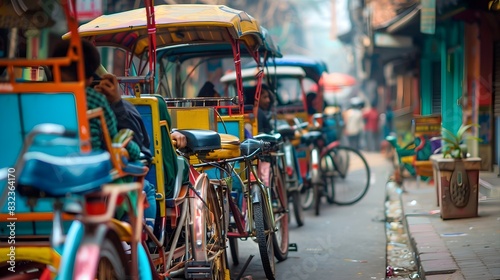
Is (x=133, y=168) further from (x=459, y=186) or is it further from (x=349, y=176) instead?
(x=349, y=176)

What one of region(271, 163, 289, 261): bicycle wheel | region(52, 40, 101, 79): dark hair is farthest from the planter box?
region(52, 40, 101, 79): dark hair

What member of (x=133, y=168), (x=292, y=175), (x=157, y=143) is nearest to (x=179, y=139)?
(x=157, y=143)

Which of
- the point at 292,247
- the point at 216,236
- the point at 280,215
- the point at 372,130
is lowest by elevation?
the point at 372,130

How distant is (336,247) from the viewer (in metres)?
8.56

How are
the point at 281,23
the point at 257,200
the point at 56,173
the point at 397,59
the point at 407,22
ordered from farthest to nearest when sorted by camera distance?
the point at 281,23 < the point at 397,59 < the point at 407,22 < the point at 257,200 < the point at 56,173

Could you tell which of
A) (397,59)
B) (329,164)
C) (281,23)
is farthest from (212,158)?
(281,23)

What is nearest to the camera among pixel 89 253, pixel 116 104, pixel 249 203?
pixel 89 253

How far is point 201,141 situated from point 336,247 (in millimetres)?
3639

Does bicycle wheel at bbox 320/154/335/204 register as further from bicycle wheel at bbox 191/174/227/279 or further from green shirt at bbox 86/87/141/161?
green shirt at bbox 86/87/141/161

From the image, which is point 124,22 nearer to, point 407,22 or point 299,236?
point 299,236

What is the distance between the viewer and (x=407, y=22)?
14.4 m

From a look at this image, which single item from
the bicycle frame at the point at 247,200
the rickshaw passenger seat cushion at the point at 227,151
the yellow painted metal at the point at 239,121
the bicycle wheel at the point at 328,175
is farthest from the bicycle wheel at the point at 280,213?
the bicycle wheel at the point at 328,175

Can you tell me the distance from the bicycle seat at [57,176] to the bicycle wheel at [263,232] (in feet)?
10.1

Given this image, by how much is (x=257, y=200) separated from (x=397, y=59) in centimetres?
2083
